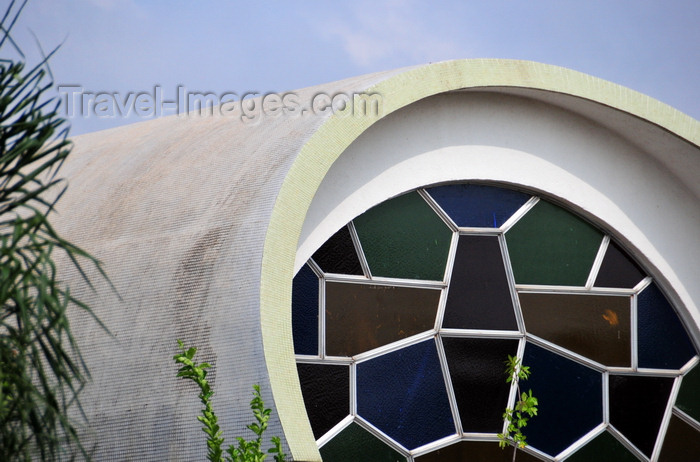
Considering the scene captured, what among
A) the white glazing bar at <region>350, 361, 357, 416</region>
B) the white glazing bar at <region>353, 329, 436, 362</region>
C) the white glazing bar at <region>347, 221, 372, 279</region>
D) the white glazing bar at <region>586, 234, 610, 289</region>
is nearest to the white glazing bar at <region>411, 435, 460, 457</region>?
the white glazing bar at <region>350, 361, 357, 416</region>

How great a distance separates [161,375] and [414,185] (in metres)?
3.37

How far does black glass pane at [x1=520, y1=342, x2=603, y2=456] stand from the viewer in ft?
30.3

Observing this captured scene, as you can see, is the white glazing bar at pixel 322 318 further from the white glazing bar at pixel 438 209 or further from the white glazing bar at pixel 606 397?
the white glazing bar at pixel 606 397

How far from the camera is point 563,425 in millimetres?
9344

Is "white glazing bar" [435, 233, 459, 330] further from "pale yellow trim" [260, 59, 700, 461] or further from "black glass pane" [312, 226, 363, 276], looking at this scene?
"pale yellow trim" [260, 59, 700, 461]

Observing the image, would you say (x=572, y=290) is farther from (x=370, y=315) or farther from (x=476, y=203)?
(x=370, y=315)

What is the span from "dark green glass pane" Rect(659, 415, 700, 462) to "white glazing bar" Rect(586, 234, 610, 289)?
1860mm

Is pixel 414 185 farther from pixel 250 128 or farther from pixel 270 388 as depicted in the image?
pixel 270 388

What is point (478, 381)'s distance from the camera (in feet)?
29.3

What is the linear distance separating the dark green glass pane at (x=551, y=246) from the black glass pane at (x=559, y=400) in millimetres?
818

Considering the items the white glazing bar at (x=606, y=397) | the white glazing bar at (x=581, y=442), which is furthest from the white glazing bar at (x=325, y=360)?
the white glazing bar at (x=606, y=397)

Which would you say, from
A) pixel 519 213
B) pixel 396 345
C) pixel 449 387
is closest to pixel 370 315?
pixel 396 345

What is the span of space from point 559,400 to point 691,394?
80.0 inches

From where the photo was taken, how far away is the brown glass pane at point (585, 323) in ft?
31.0
